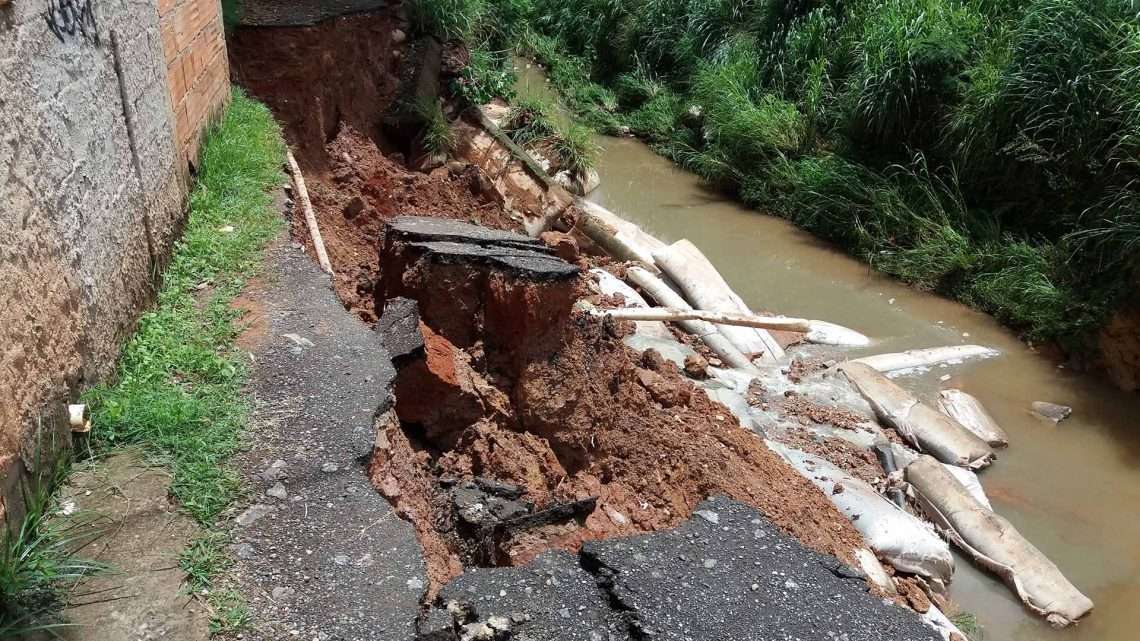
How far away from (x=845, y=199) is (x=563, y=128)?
Answer: 336 centimetres

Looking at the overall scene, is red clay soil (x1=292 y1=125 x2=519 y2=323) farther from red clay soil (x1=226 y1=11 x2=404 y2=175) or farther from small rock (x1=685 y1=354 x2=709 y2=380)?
small rock (x1=685 y1=354 x2=709 y2=380)

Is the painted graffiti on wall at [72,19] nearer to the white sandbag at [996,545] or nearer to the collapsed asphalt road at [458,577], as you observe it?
the collapsed asphalt road at [458,577]

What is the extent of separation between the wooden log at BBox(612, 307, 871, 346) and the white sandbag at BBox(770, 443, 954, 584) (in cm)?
208

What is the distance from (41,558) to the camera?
2238 mm

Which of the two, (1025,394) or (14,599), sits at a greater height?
(14,599)

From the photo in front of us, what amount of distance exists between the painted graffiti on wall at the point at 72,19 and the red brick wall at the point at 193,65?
95cm

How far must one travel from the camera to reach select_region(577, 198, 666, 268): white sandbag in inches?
326

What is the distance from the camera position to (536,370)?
14.8 feet

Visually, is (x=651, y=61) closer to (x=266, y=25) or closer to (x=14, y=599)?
(x=266, y=25)

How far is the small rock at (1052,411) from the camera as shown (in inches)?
268

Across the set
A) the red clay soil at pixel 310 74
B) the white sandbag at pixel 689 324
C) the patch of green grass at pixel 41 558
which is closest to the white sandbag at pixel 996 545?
the white sandbag at pixel 689 324

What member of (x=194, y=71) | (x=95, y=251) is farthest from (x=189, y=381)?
(x=194, y=71)

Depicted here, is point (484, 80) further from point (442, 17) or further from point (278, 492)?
point (278, 492)

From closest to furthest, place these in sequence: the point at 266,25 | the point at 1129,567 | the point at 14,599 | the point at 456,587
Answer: the point at 14,599
the point at 456,587
the point at 1129,567
the point at 266,25
